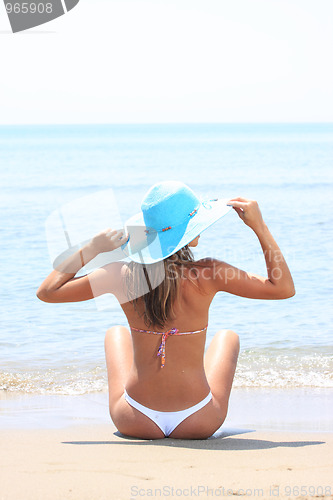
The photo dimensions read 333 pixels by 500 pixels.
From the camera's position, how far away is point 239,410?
4.11 meters

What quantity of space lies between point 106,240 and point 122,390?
791 mm

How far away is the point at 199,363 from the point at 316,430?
949 mm

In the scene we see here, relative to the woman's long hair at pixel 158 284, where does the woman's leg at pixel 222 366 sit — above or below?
below

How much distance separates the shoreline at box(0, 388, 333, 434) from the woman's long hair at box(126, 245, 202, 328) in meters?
0.97

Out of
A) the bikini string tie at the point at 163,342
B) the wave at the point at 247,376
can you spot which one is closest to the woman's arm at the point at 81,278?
the bikini string tie at the point at 163,342

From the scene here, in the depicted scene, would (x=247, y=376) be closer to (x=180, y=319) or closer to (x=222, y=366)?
(x=222, y=366)

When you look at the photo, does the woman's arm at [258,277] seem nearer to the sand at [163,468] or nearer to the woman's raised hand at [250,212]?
the woman's raised hand at [250,212]

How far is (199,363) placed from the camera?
3.13 meters

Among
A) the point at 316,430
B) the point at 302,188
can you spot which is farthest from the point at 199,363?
the point at 302,188

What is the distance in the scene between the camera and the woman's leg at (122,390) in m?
Result: 3.14

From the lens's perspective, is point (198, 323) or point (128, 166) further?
point (128, 166)

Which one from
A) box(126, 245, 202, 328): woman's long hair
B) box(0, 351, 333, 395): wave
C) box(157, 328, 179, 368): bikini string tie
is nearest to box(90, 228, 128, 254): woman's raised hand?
box(126, 245, 202, 328): woman's long hair

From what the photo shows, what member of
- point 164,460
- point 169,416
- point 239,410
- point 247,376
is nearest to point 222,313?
point 247,376

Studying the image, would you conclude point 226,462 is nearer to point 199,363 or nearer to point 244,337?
point 199,363
